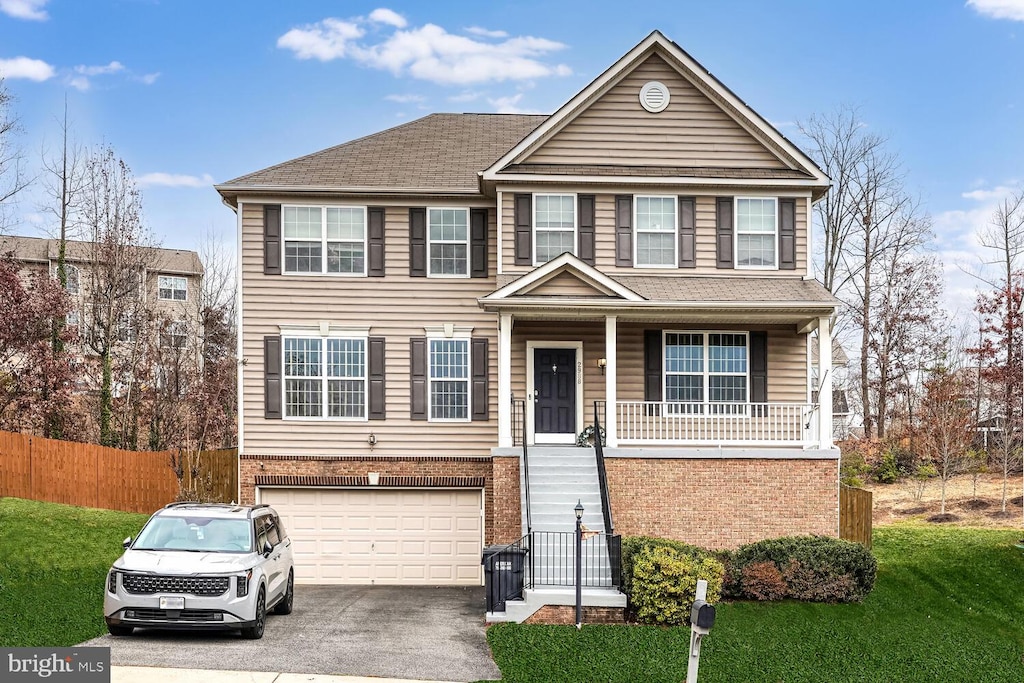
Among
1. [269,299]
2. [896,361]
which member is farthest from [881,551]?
[896,361]

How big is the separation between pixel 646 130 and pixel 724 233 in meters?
2.59

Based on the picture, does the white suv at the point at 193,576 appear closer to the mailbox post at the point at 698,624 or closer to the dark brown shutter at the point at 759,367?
the mailbox post at the point at 698,624

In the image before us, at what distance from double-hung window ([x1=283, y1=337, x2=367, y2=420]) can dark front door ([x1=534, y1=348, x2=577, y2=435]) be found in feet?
11.6

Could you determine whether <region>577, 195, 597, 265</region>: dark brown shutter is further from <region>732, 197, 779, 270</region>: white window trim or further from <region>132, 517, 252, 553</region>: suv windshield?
<region>132, 517, 252, 553</region>: suv windshield

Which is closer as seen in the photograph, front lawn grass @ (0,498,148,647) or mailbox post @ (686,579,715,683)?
mailbox post @ (686,579,715,683)

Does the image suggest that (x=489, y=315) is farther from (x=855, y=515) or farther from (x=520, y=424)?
(x=855, y=515)

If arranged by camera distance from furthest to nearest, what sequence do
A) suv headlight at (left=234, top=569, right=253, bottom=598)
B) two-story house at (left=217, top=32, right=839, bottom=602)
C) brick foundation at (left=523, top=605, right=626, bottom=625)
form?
1. two-story house at (left=217, top=32, right=839, bottom=602)
2. brick foundation at (left=523, top=605, right=626, bottom=625)
3. suv headlight at (left=234, top=569, right=253, bottom=598)

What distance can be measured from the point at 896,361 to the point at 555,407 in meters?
19.2

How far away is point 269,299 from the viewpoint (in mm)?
21203

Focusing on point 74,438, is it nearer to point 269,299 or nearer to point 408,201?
point 269,299

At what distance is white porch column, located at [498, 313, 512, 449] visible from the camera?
62.7 ft

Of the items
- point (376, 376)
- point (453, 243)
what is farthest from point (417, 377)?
point (453, 243)

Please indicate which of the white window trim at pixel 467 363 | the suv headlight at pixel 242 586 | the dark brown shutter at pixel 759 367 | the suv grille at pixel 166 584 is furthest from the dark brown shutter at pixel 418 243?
the suv grille at pixel 166 584

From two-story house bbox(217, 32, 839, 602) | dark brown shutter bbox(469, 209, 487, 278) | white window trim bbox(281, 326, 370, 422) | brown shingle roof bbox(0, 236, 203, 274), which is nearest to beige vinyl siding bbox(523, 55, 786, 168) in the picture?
two-story house bbox(217, 32, 839, 602)
